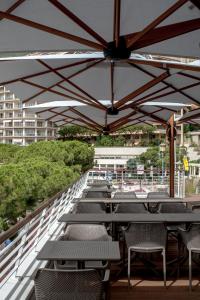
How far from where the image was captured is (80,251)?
111 inches

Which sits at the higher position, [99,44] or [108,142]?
[108,142]

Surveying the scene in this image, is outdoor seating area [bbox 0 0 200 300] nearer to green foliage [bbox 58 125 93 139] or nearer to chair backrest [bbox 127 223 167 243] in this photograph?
chair backrest [bbox 127 223 167 243]

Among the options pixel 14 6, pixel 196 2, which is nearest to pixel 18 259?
pixel 14 6

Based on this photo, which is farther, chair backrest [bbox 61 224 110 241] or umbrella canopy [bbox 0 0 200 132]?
chair backrest [bbox 61 224 110 241]

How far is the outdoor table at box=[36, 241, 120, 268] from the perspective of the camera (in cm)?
265

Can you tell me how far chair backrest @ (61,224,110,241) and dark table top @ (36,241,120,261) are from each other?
0.50 m

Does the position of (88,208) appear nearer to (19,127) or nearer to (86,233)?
Result: (86,233)

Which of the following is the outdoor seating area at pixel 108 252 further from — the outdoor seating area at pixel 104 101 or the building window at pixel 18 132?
the building window at pixel 18 132

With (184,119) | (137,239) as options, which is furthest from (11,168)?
(137,239)

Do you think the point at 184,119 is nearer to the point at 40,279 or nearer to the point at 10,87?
the point at 10,87

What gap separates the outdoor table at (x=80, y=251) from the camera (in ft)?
8.71

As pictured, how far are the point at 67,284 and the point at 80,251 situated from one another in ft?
1.90

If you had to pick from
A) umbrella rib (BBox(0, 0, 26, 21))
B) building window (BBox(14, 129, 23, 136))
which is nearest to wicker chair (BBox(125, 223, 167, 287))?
umbrella rib (BBox(0, 0, 26, 21))

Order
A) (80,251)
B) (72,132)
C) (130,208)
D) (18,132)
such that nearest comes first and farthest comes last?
(80,251) → (130,208) → (72,132) → (18,132)
